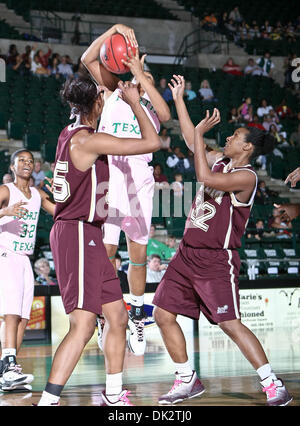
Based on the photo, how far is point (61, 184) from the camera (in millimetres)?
4238

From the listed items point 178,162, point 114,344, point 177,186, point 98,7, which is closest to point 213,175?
point 114,344

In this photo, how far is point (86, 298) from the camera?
4.08 metres

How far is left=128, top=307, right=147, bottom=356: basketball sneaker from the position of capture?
5414 mm

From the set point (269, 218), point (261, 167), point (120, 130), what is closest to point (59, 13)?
point (261, 167)

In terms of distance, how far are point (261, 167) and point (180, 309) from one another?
11.0 m

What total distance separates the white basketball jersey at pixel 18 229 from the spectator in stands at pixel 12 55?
9773mm

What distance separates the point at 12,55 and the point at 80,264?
38.4 feet

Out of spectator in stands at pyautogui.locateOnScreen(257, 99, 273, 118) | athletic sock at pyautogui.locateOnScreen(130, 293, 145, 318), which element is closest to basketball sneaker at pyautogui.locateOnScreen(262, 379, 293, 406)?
athletic sock at pyautogui.locateOnScreen(130, 293, 145, 318)

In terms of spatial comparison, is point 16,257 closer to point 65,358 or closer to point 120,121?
point 120,121

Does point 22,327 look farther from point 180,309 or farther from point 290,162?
point 290,162

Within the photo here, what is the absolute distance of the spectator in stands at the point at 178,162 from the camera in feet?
42.4

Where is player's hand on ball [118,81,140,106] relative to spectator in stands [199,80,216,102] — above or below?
below

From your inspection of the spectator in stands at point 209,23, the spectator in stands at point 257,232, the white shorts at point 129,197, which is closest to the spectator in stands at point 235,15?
the spectator in stands at point 209,23

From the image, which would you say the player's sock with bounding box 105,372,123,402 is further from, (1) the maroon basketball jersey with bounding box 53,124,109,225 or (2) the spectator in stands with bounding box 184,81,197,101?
(2) the spectator in stands with bounding box 184,81,197,101
